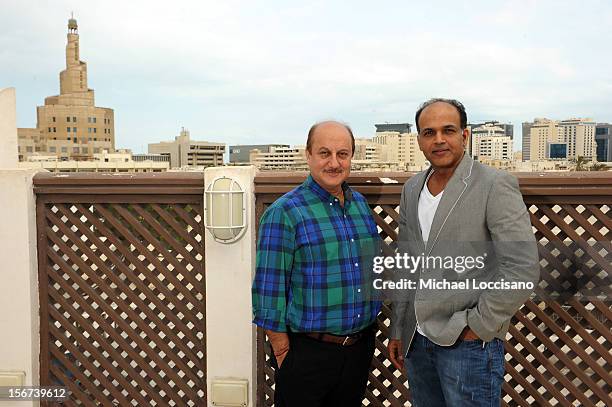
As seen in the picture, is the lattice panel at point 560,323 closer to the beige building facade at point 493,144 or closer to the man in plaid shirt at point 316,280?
the man in plaid shirt at point 316,280

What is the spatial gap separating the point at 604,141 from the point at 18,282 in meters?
144

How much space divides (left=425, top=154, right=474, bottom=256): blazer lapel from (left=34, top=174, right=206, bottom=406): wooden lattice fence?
1.54m

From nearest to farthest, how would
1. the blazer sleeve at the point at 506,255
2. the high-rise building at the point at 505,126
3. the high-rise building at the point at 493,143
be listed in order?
the blazer sleeve at the point at 506,255 < the high-rise building at the point at 493,143 < the high-rise building at the point at 505,126

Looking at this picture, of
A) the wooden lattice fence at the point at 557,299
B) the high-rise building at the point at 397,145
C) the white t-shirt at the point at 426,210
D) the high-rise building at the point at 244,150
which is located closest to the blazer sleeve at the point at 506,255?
the white t-shirt at the point at 426,210

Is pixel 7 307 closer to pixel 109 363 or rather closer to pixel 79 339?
pixel 79 339

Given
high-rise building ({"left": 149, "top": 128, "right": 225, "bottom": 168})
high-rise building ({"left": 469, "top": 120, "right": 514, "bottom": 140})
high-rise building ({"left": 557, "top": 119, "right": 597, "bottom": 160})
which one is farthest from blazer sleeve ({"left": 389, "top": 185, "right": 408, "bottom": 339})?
high-rise building ({"left": 557, "top": 119, "right": 597, "bottom": 160})

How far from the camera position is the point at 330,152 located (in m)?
2.38

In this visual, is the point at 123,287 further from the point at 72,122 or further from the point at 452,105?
the point at 72,122

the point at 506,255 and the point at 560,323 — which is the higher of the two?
the point at 506,255

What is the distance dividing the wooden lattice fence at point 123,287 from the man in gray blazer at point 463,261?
150cm

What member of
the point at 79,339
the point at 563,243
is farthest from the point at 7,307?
the point at 563,243

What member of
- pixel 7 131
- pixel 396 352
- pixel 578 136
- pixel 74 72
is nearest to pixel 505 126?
pixel 578 136

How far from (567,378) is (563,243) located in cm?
78

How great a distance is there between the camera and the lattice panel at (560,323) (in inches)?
113
